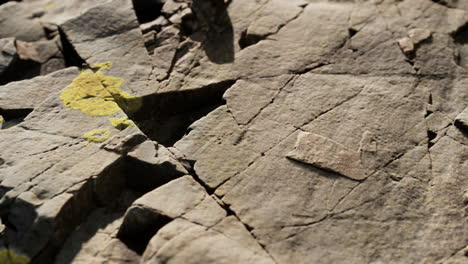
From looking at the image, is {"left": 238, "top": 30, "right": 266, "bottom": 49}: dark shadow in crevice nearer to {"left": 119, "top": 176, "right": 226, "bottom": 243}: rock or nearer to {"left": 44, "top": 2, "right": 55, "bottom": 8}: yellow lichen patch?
{"left": 119, "top": 176, "right": 226, "bottom": 243}: rock

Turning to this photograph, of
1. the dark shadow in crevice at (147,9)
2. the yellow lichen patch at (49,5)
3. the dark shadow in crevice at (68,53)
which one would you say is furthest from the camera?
the yellow lichen patch at (49,5)

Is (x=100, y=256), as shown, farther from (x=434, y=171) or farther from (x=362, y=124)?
(x=434, y=171)

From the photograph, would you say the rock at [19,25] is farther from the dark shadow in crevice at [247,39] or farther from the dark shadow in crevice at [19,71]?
the dark shadow in crevice at [247,39]

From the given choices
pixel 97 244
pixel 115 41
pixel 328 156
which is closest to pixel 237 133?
pixel 328 156

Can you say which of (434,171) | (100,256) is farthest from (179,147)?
(434,171)

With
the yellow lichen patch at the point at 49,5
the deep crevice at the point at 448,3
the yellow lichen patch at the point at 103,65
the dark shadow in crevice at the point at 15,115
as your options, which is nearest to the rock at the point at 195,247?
the dark shadow in crevice at the point at 15,115
